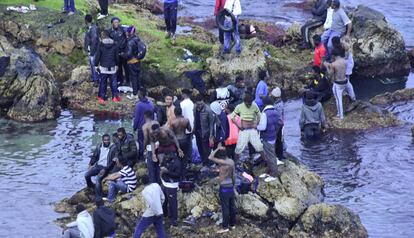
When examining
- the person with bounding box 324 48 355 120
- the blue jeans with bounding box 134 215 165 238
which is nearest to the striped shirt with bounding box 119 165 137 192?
the blue jeans with bounding box 134 215 165 238

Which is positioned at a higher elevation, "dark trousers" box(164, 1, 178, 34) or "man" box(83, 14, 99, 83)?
"dark trousers" box(164, 1, 178, 34)

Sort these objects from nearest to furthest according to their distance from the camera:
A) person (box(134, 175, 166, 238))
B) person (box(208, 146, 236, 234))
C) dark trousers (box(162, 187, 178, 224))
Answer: person (box(134, 175, 166, 238)), person (box(208, 146, 236, 234)), dark trousers (box(162, 187, 178, 224))

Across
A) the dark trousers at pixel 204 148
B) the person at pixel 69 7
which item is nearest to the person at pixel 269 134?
the dark trousers at pixel 204 148

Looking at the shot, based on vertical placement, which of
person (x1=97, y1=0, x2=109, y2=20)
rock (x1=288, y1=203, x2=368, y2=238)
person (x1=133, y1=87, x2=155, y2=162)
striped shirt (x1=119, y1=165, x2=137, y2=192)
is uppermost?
person (x1=97, y1=0, x2=109, y2=20)

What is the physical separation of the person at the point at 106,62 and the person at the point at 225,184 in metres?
9.19

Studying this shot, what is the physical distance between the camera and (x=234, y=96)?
72.6 feet

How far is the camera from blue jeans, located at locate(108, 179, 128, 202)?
20594 millimetres

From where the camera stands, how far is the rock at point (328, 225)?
19.3 m

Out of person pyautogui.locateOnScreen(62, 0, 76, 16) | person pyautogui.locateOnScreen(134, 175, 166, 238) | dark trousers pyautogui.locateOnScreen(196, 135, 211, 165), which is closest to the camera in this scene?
person pyautogui.locateOnScreen(134, 175, 166, 238)

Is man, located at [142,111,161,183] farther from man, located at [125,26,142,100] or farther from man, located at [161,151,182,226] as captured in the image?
man, located at [125,26,142,100]

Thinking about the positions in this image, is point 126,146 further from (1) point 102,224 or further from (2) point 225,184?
(1) point 102,224

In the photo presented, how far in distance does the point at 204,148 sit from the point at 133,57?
760 centimetres

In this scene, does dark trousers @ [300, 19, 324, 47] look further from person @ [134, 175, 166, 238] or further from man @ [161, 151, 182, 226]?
person @ [134, 175, 166, 238]

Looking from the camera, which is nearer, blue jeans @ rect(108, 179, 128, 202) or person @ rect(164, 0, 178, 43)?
blue jeans @ rect(108, 179, 128, 202)
